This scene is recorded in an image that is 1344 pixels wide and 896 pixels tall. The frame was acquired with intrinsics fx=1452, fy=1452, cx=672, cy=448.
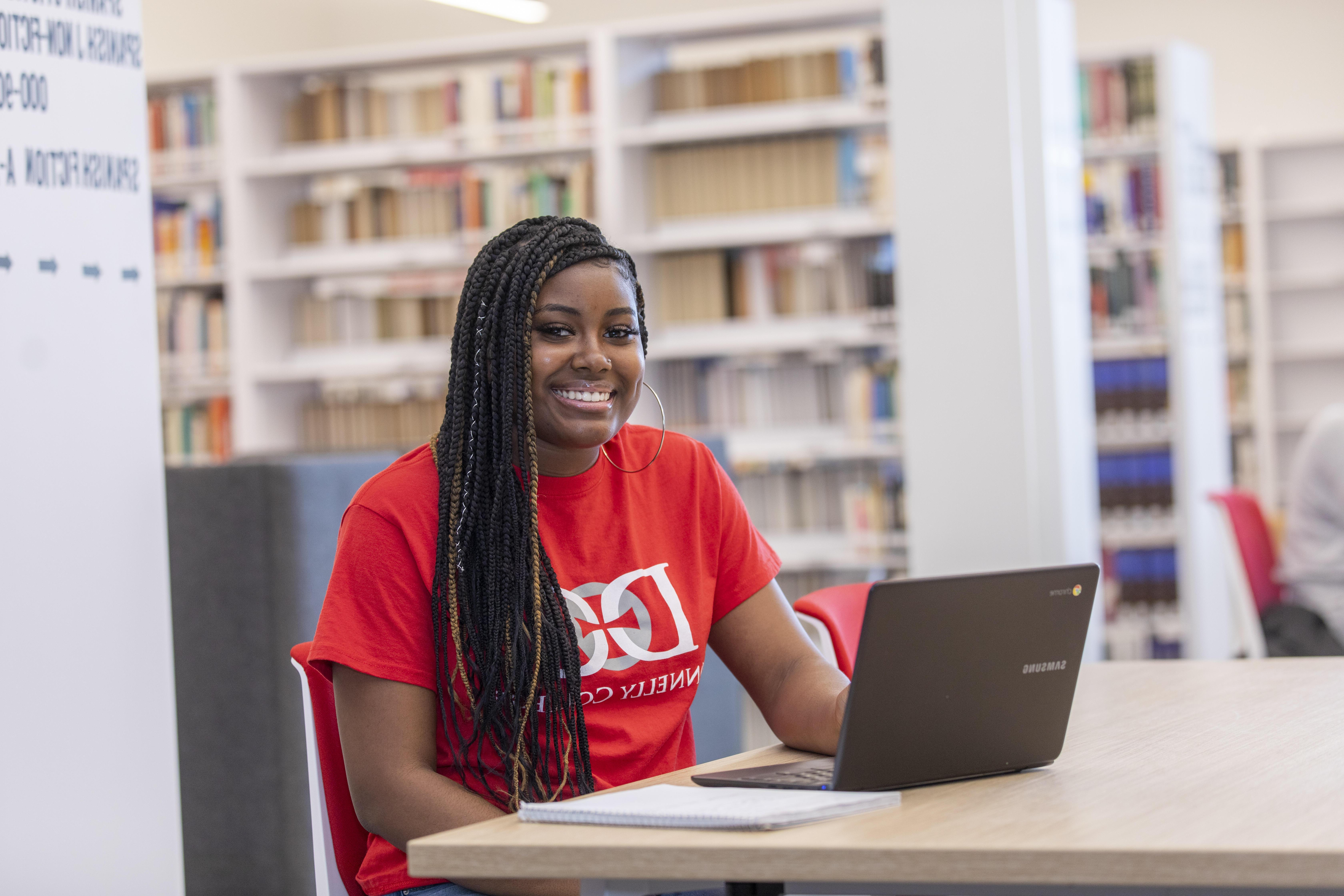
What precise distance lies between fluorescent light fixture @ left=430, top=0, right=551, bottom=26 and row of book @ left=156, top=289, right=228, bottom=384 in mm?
2979

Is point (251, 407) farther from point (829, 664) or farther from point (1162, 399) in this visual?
point (829, 664)

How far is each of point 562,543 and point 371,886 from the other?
0.38m

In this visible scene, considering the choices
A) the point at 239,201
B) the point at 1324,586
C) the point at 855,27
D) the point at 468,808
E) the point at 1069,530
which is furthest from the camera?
the point at 239,201

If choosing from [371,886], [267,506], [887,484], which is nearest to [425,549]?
[371,886]

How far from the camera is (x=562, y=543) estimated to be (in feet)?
4.87

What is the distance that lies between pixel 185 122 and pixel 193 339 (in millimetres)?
844

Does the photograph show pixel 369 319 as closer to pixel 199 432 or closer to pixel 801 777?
pixel 199 432

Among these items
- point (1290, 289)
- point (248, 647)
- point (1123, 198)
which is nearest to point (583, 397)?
point (248, 647)

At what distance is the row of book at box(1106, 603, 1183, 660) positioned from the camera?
5676 mm

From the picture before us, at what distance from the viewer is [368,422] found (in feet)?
18.3

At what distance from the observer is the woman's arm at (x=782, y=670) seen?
143 centimetres

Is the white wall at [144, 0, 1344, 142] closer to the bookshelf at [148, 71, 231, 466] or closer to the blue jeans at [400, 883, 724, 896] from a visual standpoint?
the bookshelf at [148, 71, 231, 466]

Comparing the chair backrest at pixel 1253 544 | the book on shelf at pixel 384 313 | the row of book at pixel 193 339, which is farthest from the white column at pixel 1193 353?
the row of book at pixel 193 339

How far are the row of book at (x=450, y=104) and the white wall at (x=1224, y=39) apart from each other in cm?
209
